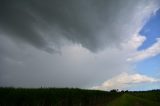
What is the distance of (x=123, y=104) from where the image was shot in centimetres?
5162

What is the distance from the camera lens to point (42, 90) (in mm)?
50719

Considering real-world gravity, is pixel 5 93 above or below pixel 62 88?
below

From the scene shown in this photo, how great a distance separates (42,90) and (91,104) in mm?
23386

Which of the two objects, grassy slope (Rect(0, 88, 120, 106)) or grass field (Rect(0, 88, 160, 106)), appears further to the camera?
grass field (Rect(0, 88, 160, 106))

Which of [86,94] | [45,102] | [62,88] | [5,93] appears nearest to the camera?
[5,93]

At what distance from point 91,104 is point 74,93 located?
431 inches

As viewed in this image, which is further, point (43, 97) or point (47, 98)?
point (47, 98)

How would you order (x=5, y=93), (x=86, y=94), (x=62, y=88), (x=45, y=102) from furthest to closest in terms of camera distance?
(x=86, y=94), (x=62, y=88), (x=45, y=102), (x=5, y=93)

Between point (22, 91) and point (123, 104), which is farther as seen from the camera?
point (123, 104)

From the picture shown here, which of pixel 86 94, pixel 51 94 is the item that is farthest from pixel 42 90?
pixel 86 94

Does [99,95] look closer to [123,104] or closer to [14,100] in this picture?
[123,104]

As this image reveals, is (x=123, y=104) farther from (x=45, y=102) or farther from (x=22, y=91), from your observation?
(x=22, y=91)

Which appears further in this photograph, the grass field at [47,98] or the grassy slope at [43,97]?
the grass field at [47,98]

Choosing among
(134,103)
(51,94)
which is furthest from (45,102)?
(134,103)
